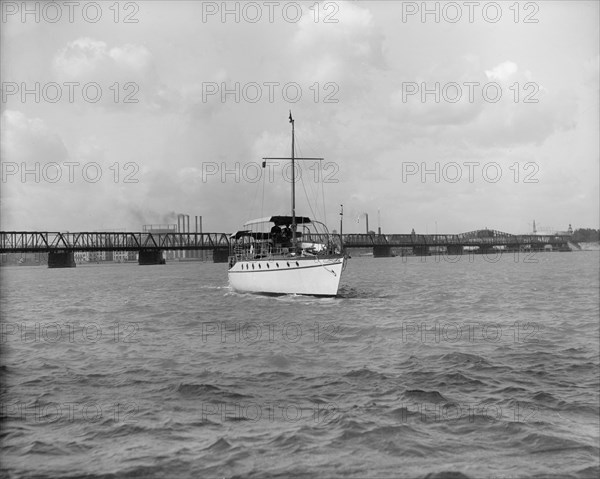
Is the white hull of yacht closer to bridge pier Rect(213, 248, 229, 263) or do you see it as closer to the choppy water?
the choppy water

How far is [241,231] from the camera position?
57094 mm

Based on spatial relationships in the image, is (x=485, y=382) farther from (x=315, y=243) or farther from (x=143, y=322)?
(x=315, y=243)

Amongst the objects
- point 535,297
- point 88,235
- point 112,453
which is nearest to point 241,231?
point 535,297

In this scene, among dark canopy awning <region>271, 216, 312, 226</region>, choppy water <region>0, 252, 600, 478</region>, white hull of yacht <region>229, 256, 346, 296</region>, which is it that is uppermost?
dark canopy awning <region>271, 216, 312, 226</region>

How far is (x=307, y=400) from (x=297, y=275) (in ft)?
101

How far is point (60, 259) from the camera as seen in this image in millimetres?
158750

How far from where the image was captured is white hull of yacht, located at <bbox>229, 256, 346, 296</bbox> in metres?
43.6

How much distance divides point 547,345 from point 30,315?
106ft

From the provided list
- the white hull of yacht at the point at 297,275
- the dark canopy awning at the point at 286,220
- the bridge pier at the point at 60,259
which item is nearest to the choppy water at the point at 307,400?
the white hull of yacht at the point at 297,275

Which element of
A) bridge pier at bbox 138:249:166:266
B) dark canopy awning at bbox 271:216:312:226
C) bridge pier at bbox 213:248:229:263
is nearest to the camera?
dark canopy awning at bbox 271:216:312:226

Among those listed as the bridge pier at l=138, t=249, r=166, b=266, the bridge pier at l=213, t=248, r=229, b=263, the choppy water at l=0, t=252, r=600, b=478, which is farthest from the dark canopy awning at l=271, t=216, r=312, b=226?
the bridge pier at l=213, t=248, r=229, b=263

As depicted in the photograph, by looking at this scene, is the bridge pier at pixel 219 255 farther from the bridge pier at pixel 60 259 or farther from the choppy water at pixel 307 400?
the choppy water at pixel 307 400

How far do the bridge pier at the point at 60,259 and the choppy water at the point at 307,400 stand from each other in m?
137

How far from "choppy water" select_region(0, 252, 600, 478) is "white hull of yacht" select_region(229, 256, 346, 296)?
1442 cm
